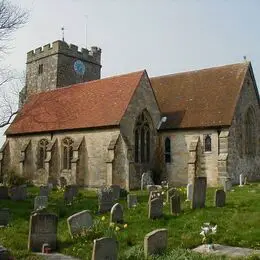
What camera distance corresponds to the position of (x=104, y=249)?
8367 mm

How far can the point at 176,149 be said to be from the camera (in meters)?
27.1

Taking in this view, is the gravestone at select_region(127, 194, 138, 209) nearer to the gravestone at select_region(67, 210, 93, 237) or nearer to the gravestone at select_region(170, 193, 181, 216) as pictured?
the gravestone at select_region(170, 193, 181, 216)

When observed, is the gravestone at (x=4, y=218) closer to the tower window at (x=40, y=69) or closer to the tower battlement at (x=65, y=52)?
the tower battlement at (x=65, y=52)

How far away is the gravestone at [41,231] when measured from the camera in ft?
33.6

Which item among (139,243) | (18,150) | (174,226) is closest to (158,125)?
(18,150)

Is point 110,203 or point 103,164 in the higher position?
point 103,164

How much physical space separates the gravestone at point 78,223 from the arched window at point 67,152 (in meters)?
16.9

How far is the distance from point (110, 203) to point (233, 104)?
45.0ft

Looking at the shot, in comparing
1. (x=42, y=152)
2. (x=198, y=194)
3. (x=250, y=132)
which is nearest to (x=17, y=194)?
(x=198, y=194)

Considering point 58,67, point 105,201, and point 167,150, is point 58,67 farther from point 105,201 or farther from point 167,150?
point 105,201

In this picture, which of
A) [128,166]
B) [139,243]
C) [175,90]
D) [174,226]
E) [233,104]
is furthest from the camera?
[175,90]

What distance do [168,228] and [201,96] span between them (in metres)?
17.5

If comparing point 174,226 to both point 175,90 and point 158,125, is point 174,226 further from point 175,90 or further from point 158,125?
point 175,90

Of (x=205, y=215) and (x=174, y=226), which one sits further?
(x=205, y=215)
